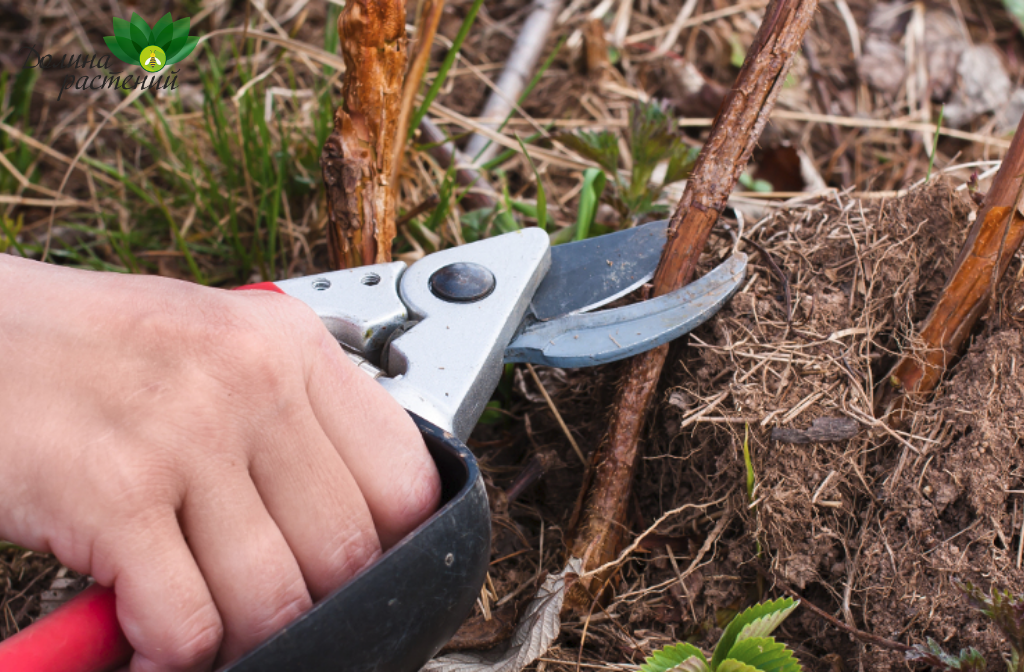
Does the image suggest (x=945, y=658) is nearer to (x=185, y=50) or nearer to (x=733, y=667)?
(x=733, y=667)

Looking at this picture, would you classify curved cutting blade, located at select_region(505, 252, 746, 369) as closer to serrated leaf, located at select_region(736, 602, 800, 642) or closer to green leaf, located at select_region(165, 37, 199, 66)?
serrated leaf, located at select_region(736, 602, 800, 642)

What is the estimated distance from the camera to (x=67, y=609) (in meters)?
0.85

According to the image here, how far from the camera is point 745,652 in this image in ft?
3.40

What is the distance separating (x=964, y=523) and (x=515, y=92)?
5.95 feet

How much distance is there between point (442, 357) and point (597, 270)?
0.37 m

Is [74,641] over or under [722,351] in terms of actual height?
over

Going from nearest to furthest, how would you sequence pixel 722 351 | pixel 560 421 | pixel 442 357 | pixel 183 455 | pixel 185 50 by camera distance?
pixel 183 455 → pixel 442 357 → pixel 722 351 → pixel 560 421 → pixel 185 50

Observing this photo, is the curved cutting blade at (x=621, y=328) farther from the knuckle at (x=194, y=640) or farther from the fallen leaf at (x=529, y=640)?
the knuckle at (x=194, y=640)

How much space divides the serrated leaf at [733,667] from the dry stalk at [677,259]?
12.3 inches

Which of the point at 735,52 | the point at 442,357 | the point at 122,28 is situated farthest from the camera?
the point at 735,52

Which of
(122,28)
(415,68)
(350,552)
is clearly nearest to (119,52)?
(122,28)

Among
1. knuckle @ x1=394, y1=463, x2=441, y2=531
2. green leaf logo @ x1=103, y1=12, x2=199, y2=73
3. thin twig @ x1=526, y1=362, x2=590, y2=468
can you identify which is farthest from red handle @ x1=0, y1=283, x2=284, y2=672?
green leaf logo @ x1=103, y1=12, x2=199, y2=73

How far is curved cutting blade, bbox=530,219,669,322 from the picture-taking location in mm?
1345

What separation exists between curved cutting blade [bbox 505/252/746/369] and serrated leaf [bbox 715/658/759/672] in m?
0.50
